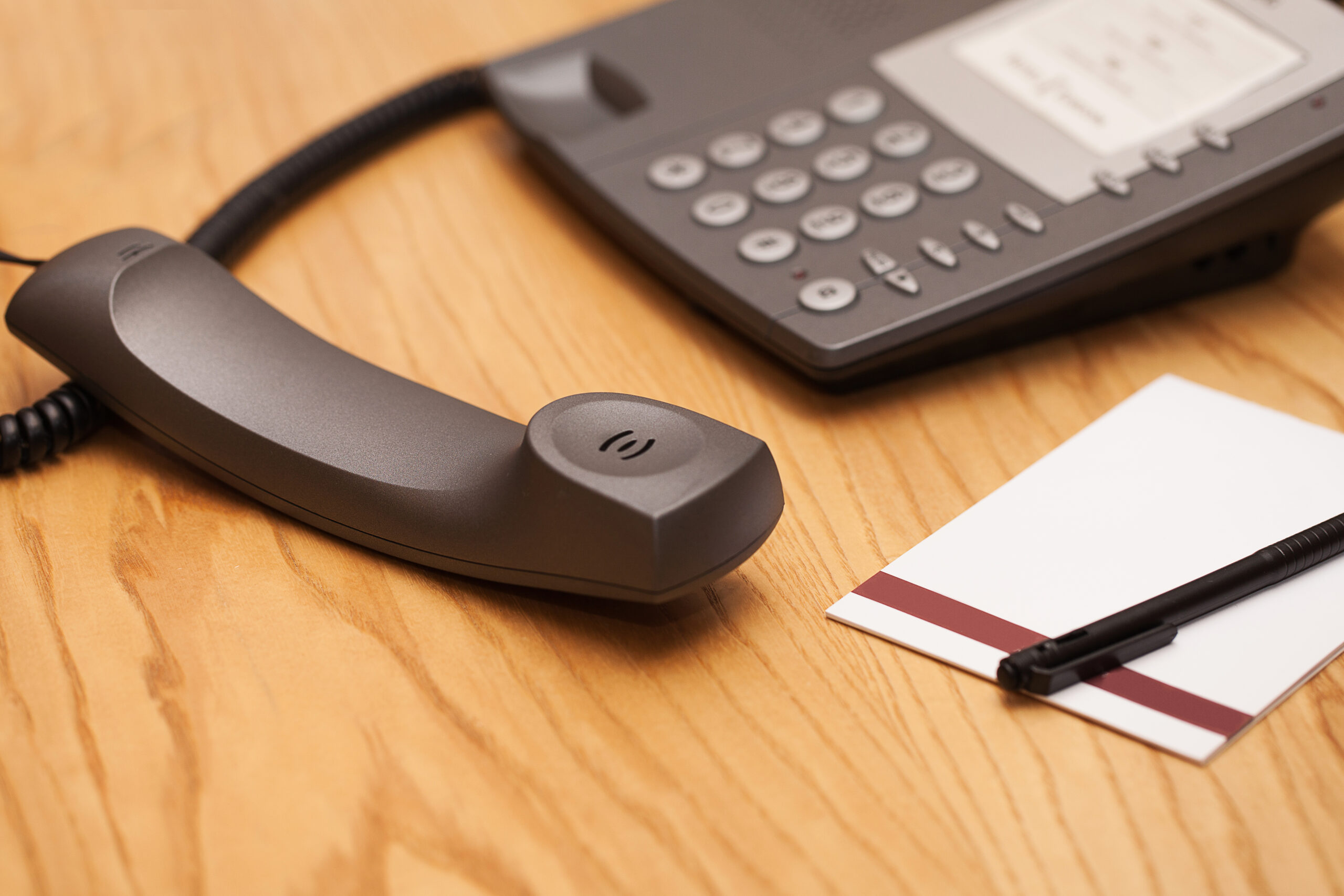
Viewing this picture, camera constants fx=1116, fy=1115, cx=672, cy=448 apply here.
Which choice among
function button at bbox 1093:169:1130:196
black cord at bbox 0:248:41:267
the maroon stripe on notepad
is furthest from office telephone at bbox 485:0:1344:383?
black cord at bbox 0:248:41:267

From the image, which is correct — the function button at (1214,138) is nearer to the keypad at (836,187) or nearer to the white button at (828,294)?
the keypad at (836,187)

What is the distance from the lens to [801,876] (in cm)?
27

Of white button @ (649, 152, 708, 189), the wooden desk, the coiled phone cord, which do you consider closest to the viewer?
the wooden desk

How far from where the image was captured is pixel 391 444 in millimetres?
355

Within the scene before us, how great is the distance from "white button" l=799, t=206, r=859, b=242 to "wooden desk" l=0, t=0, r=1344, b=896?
0.19 ft

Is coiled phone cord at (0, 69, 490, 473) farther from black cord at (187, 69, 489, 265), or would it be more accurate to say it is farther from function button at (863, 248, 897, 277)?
function button at (863, 248, 897, 277)

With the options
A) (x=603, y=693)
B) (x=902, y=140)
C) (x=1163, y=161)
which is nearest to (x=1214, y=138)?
(x=1163, y=161)

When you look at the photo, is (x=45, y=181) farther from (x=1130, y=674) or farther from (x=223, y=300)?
(x=1130, y=674)

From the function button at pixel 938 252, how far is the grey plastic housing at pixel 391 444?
0.51 ft

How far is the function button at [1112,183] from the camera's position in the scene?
44 centimetres

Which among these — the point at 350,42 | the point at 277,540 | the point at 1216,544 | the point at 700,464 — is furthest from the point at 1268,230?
the point at 350,42

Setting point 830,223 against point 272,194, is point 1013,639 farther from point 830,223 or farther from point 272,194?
point 272,194

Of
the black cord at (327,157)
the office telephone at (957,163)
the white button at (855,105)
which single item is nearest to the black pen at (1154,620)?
the office telephone at (957,163)

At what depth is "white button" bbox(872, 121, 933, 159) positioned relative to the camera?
0.49 m
